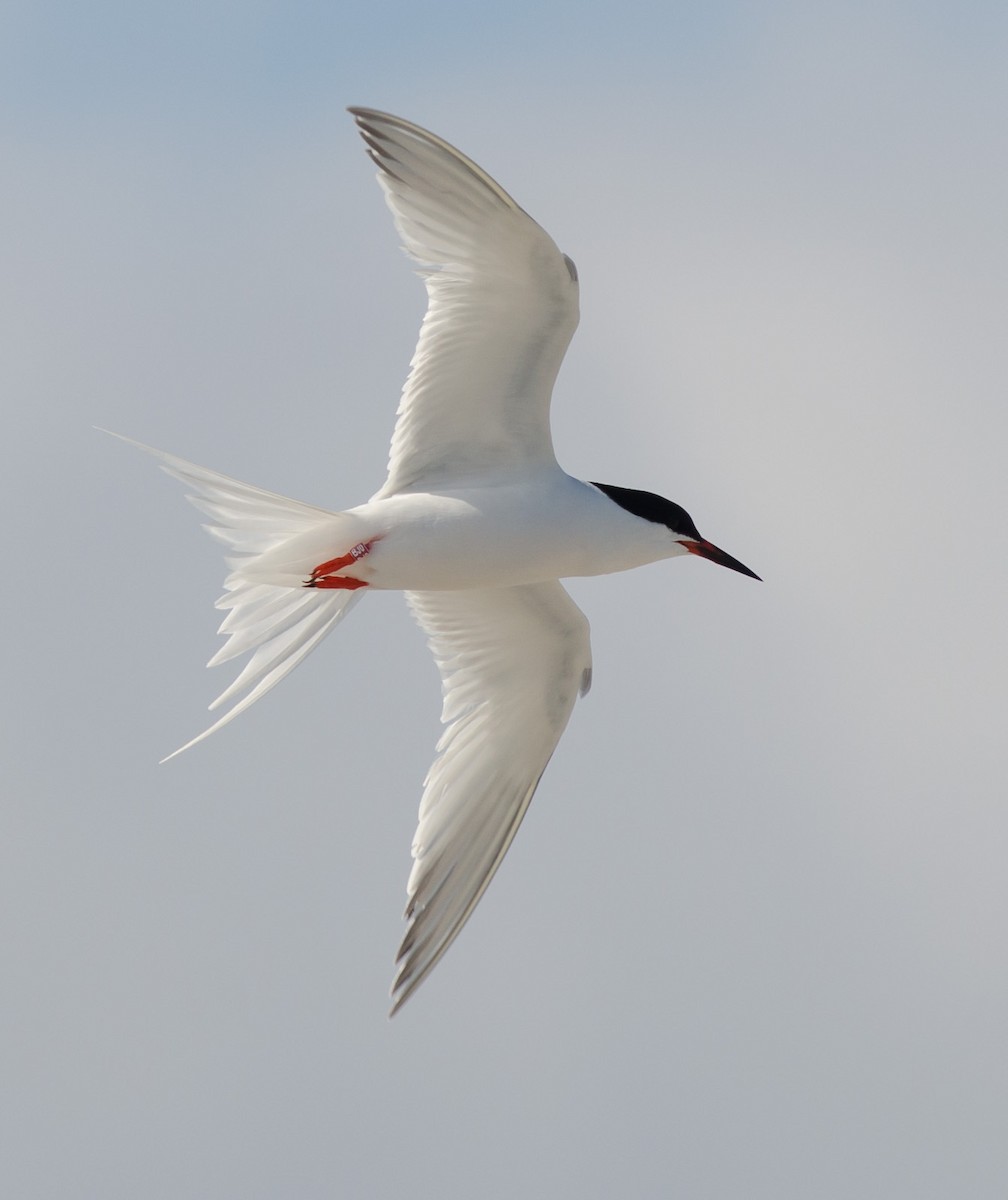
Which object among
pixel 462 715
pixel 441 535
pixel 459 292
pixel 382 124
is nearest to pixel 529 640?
pixel 462 715

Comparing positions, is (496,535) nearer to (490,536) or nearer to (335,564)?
(490,536)

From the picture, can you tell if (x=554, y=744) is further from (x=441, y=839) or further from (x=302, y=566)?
(x=302, y=566)

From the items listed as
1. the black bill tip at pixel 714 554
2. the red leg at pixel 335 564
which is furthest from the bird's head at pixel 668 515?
the red leg at pixel 335 564

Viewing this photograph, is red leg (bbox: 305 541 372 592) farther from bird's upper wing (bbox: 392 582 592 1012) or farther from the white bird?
bird's upper wing (bbox: 392 582 592 1012)

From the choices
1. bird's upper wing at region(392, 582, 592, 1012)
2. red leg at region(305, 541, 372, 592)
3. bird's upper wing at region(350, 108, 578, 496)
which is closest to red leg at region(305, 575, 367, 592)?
red leg at region(305, 541, 372, 592)

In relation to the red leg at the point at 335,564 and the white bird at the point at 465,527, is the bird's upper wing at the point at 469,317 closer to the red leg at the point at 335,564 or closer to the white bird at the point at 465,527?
the white bird at the point at 465,527

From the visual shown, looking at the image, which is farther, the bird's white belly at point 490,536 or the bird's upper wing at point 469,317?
the bird's white belly at point 490,536

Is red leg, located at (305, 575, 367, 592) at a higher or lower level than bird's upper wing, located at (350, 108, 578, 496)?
lower
